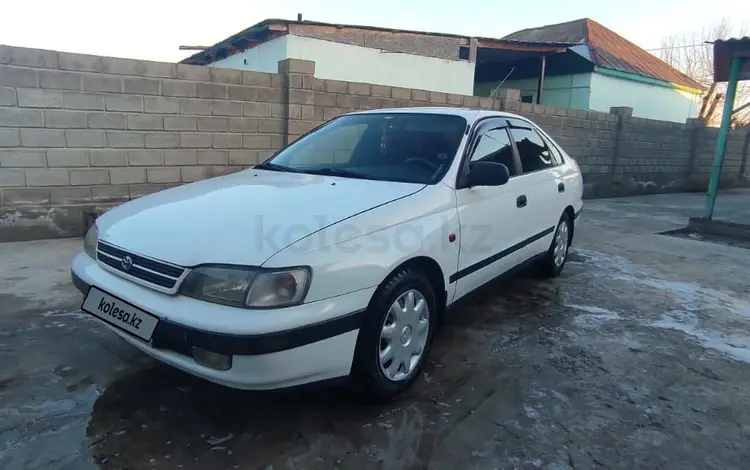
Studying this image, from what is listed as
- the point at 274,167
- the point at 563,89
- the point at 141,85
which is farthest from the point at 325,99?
the point at 563,89

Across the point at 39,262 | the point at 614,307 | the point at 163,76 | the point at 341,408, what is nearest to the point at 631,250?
the point at 614,307

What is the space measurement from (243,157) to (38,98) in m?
2.27

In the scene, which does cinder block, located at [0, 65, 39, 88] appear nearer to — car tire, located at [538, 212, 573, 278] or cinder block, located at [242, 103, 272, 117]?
cinder block, located at [242, 103, 272, 117]

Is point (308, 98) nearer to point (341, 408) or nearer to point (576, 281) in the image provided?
→ point (576, 281)

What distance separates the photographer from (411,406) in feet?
8.07

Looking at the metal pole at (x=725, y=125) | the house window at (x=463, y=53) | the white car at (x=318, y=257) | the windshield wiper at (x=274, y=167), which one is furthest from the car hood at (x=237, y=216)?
the house window at (x=463, y=53)

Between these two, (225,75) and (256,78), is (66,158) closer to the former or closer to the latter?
(225,75)

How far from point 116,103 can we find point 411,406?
4947 millimetres

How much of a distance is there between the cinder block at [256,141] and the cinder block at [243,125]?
0.08 m

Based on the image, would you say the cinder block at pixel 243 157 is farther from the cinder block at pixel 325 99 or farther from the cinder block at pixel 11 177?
the cinder block at pixel 11 177

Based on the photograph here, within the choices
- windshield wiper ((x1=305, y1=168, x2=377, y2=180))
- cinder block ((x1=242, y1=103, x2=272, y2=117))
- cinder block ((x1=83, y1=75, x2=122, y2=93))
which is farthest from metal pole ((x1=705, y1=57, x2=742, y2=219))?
cinder block ((x1=83, y1=75, x2=122, y2=93))

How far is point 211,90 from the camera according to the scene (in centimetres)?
614

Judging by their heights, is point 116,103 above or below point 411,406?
above

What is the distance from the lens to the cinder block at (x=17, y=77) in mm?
4973
